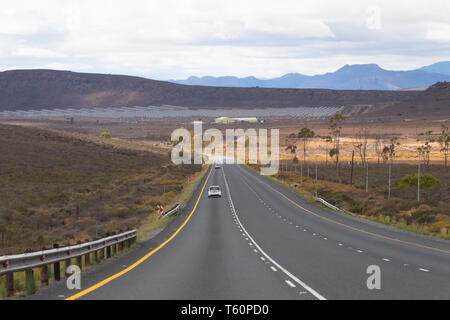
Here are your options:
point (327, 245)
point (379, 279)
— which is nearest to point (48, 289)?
point (379, 279)

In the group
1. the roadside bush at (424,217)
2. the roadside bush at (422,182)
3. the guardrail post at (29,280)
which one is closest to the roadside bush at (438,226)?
the roadside bush at (424,217)

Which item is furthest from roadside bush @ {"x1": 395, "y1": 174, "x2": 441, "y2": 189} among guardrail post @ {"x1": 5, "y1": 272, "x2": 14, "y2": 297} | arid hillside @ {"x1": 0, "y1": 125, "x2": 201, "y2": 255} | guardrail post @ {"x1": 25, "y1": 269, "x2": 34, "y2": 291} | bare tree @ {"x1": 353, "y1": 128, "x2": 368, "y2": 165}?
bare tree @ {"x1": 353, "y1": 128, "x2": 368, "y2": 165}

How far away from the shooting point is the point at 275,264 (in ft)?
54.2

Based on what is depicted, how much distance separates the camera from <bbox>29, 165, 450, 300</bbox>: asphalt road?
11594 mm

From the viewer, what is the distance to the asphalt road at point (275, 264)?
11594 mm

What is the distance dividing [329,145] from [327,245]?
137429 millimetres

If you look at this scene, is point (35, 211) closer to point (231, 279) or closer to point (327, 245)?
point (327, 245)

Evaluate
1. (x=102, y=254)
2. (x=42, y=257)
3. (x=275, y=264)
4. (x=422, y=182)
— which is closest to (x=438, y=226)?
(x=275, y=264)

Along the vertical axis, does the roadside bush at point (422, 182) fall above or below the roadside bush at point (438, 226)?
below

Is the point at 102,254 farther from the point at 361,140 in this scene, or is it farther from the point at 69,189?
the point at 361,140

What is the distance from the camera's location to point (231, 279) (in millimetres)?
13336

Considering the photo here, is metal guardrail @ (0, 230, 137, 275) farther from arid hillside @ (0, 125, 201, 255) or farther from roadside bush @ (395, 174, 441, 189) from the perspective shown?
roadside bush @ (395, 174, 441, 189)

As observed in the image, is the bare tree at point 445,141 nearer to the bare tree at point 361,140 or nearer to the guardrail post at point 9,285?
the bare tree at point 361,140

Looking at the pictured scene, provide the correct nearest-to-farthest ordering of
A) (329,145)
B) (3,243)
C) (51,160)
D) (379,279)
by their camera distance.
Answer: (379,279)
(3,243)
(51,160)
(329,145)
